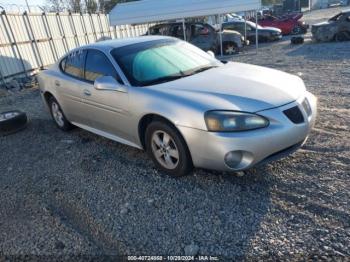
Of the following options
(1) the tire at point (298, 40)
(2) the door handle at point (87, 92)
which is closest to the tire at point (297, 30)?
(1) the tire at point (298, 40)

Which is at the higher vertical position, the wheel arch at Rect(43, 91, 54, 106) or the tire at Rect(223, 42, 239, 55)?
the wheel arch at Rect(43, 91, 54, 106)

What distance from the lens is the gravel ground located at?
265cm

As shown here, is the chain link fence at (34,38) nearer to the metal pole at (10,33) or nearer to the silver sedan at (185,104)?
the metal pole at (10,33)

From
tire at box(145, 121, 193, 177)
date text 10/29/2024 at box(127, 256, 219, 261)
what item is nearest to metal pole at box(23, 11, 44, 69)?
tire at box(145, 121, 193, 177)

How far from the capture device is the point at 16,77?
40.2 ft

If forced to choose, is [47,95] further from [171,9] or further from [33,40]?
[171,9]

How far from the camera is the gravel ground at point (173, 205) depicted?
2.65 metres

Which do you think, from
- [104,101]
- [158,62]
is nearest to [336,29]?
[158,62]

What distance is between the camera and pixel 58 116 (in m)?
5.84

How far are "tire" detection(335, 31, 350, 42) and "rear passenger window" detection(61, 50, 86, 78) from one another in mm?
13385

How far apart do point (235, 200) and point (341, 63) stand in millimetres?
8067

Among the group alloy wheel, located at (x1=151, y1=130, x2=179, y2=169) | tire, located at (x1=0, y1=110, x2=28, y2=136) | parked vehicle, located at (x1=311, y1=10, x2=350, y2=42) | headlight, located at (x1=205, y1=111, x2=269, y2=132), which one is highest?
headlight, located at (x1=205, y1=111, x2=269, y2=132)

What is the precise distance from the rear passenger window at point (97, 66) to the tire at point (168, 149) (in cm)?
85

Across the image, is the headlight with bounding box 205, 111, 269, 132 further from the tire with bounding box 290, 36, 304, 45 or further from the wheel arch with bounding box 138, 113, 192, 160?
the tire with bounding box 290, 36, 304, 45
